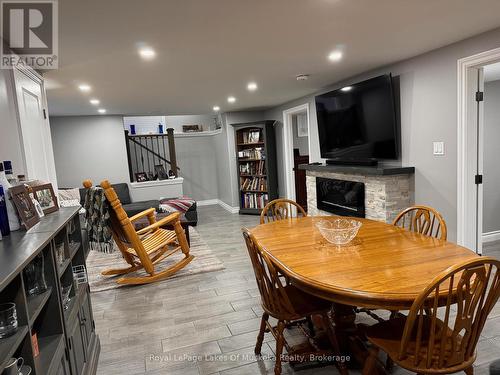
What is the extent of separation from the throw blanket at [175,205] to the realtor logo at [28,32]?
3.30 m

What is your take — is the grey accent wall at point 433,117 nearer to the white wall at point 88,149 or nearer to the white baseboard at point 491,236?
the white baseboard at point 491,236

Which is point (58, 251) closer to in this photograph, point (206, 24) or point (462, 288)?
point (206, 24)

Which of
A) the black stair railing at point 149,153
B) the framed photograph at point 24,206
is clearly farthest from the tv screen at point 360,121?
the black stair railing at point 149,153

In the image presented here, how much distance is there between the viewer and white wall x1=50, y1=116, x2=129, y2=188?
20.8 feet

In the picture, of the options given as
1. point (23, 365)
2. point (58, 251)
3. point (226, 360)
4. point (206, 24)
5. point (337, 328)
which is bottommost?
point (226, 360)

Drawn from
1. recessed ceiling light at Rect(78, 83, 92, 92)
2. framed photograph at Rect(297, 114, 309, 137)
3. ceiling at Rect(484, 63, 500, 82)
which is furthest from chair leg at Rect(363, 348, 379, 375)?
framed photograph at Rect(297, 114, 309, 137)

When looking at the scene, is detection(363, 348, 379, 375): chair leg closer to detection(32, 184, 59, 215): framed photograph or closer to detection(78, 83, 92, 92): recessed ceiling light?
detection(32, 184, 59, 215): framed photograph

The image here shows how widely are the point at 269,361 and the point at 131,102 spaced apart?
4422 millimetres

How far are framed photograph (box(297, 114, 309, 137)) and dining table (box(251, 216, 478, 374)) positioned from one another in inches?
180

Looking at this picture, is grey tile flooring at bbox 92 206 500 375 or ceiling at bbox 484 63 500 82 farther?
ceiling at bbox 484 63 500 82

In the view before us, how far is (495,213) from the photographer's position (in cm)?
439

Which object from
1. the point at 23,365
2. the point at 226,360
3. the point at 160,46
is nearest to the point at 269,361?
the point at 226,360

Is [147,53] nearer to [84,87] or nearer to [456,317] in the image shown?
[84,87]

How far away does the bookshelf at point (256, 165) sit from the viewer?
22.5 ft
